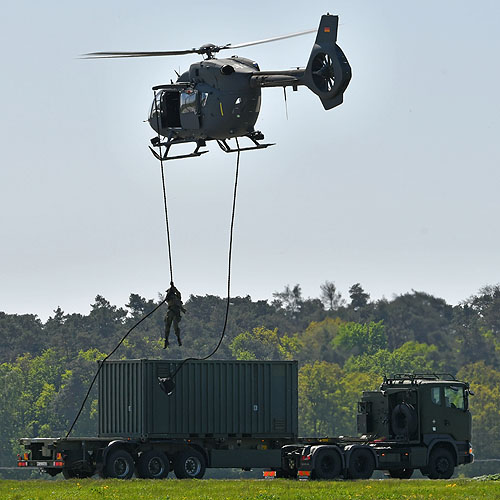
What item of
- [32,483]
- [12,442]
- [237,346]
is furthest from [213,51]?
[237,346]

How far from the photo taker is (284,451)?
42.5m

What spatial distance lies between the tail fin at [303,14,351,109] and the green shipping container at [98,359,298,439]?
33.2ft

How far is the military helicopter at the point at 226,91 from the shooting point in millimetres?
35812

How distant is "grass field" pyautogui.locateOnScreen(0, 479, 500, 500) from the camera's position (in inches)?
1305

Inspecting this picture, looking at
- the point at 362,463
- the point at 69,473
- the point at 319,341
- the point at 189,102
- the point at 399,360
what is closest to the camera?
the point at 189,102

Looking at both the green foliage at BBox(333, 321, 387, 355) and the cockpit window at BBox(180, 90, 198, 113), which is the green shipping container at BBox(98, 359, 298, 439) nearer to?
the cockpit window at BBox(180, 90, 198, 113)

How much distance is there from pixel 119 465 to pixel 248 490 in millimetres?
5892

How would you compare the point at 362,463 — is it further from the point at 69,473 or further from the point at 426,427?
the point at 69,473

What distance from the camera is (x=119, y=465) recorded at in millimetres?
40719

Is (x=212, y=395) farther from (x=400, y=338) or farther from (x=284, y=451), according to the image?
(x=400, y=338)

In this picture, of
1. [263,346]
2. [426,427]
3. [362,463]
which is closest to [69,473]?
[362,463]

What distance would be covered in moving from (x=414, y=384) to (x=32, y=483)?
445 inches

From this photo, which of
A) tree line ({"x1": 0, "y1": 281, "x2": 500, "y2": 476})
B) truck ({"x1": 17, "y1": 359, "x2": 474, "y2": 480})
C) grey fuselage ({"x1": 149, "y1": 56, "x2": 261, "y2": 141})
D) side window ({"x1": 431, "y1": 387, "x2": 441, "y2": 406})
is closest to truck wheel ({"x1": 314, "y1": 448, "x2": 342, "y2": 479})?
truck ({"x1": 17, "y1": 359, "x2": 474, "y2": 480})

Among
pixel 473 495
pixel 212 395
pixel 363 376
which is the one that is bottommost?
pixel 473 495
